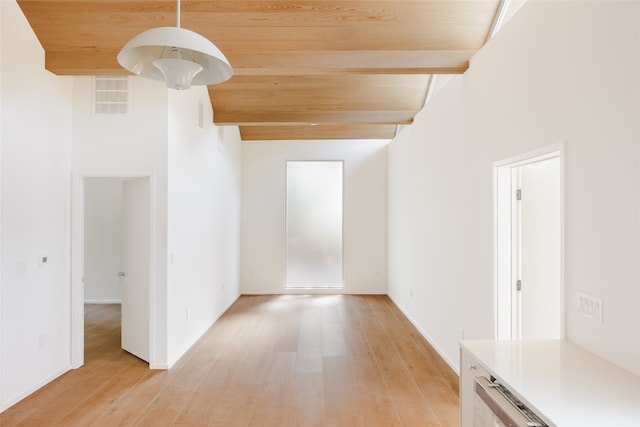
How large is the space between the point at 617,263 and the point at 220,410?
279cm

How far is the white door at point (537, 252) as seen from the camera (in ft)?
9.26

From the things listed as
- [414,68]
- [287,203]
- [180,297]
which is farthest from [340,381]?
[287,203]

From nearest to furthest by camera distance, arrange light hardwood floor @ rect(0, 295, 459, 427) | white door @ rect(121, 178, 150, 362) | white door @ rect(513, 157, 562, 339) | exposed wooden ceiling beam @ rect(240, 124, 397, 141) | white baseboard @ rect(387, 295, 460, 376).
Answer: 1. white door @ rect(513, 157, 562, 339)
2. light hardwood floor @ rect(0, 295, 459, 427)
3. white baseboard @ rect(387, 295, 460, 376)
4. white door @ rect(121, 178, 150, 362)
5. exposed wooden ceiling beam @ rect(240, 124, 397, 141)

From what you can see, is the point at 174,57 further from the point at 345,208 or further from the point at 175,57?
the point at 345,208

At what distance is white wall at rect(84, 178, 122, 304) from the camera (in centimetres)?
698

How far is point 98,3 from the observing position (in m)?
3.10

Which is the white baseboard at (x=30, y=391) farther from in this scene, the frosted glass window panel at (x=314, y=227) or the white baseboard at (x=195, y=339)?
the frosted glass window panel at (x=314, y=227)

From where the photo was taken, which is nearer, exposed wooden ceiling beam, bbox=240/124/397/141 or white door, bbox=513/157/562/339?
white door, bbox=513/157/562/339

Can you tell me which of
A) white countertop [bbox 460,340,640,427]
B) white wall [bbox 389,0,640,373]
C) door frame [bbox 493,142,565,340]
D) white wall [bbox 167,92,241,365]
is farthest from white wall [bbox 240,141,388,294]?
white countertop [bbox 460,340,640,427]

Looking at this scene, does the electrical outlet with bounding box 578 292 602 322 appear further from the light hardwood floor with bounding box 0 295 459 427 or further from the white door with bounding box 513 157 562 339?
the light hardwood floor with bounding box 0 295 459 427

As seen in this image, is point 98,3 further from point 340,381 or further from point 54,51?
point 340,381

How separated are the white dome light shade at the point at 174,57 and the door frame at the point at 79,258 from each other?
87.6 inches

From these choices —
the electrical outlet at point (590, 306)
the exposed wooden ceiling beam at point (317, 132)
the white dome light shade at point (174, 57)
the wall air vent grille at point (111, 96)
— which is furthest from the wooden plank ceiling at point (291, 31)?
the exposed wooden ceiling beam at point (317, 132)

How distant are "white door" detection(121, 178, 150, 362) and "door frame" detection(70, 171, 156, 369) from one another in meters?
0.12
